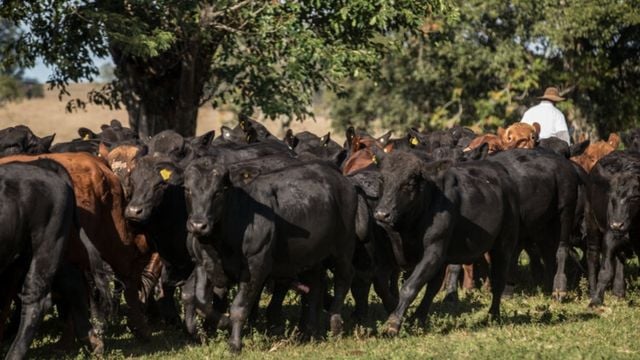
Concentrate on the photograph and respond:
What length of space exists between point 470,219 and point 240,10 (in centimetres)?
1322

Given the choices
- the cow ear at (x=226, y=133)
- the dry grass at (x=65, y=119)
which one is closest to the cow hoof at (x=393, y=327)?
the cow ear at (x=226, y=133)

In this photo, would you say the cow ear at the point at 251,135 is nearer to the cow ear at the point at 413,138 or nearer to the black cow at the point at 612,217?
the cow ear at the point at 413,138

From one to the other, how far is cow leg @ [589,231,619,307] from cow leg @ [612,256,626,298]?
455mm

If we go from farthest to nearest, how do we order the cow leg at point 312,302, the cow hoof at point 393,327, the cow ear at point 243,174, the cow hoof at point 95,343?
1. the cow leg at point 312,302
2. the cow hoof at point 393,327
3. the cow ear at point 243,174
4. the cow hoof at point 95,343

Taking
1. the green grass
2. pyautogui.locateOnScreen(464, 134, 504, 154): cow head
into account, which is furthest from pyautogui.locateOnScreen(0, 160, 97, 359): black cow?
pyautogui.locateOnScreen(464, 134, 504, 154): cow head

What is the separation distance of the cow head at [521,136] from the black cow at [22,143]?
20.9 ft

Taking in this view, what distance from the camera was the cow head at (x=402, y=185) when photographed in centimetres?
1031

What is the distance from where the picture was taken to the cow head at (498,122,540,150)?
16.0 metres

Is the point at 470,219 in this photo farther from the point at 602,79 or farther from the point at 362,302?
the point at 602,79

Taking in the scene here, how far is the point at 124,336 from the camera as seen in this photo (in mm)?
10961

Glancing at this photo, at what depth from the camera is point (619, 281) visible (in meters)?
13.2

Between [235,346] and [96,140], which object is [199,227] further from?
[96,140]

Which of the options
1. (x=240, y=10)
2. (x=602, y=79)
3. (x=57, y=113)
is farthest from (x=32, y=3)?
(x=57, y=113)

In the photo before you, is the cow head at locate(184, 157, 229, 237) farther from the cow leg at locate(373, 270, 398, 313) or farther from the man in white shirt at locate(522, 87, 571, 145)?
the man in white shirt at locate(522, 87, 571, 145)
